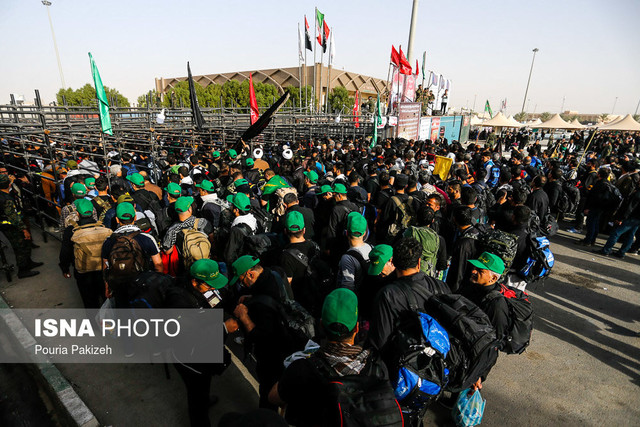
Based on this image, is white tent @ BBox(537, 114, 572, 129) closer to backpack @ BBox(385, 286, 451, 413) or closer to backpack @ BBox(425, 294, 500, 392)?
backpack @ BBox(425, 294, 500, 392)

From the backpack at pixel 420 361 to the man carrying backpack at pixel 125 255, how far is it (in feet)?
8.22

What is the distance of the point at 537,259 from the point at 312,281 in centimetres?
276

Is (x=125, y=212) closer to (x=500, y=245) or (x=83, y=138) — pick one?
(x=500, y=245)

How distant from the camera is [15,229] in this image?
17.7 ft

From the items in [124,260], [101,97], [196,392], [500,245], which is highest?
[101,97]

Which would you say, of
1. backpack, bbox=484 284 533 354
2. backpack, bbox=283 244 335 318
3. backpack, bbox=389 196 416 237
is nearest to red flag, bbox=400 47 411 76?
backpack, bbox=389 196 416 237

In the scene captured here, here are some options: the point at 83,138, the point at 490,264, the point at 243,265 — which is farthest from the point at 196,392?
the point at 83,138

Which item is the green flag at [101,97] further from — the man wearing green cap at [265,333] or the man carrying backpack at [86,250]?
the man wearing green cap at [265,333]

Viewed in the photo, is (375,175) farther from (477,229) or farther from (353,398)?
(353,398)

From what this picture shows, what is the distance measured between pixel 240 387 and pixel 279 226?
2.28 metres

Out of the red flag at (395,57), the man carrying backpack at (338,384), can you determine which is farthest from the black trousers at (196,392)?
the red flag at (395,57)

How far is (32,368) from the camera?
389cm

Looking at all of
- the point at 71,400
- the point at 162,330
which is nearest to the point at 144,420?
the point at 71,400

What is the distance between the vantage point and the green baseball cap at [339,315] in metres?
1.83
